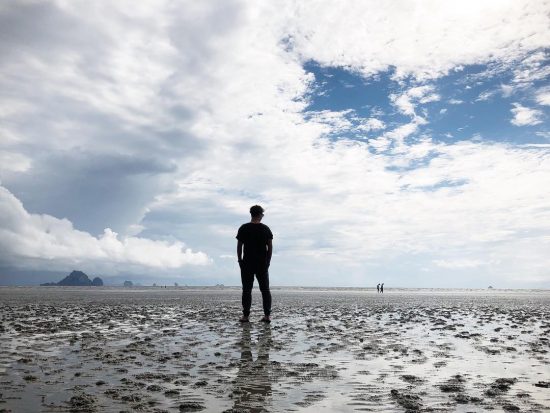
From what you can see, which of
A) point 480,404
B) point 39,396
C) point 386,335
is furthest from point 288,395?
point 386,335

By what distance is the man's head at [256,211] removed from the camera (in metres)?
12.7

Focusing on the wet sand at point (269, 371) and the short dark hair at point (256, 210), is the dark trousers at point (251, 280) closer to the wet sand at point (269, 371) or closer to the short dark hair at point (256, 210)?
the short dark hair at point (256, 210)

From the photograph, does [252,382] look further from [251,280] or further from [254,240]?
[254,240]

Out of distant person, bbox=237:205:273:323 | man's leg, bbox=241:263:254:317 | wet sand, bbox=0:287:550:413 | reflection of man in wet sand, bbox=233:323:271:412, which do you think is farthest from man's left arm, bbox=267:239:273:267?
reflection of man in wet sand, bbox=233:323:271:412

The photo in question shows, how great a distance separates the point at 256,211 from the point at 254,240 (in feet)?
2.79

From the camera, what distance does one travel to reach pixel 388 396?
4609 millimetres

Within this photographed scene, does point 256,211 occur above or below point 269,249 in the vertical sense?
above

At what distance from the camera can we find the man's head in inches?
501

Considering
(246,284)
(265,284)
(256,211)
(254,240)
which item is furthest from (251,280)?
(256,211)

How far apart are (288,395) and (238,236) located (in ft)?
27.3

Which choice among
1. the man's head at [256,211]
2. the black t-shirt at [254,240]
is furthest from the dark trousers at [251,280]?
the man's head at [256,211]

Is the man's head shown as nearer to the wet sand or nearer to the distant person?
the distant person

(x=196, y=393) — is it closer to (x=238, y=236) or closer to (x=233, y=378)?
(x=233, y=378)

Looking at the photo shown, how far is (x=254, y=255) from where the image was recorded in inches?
497
